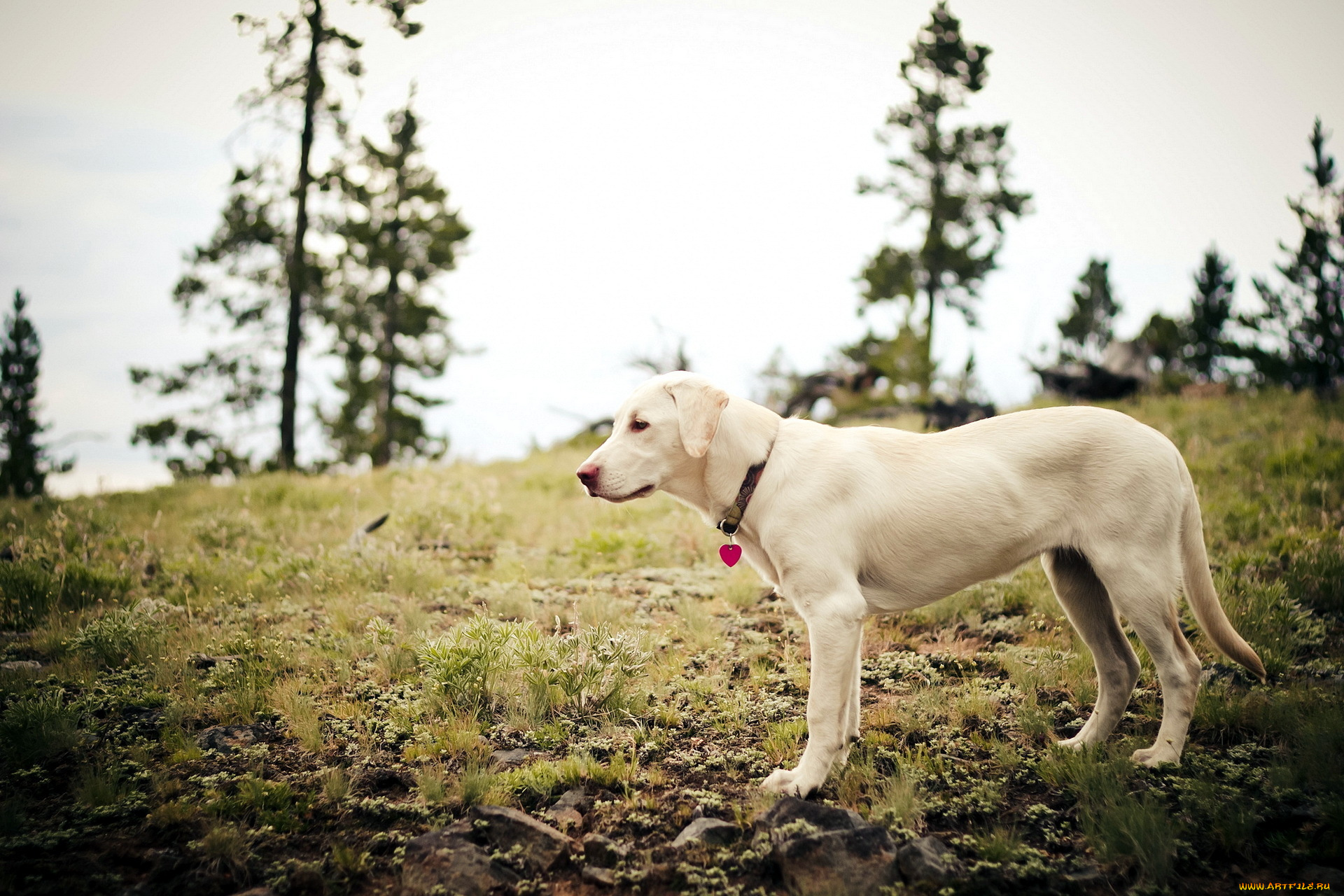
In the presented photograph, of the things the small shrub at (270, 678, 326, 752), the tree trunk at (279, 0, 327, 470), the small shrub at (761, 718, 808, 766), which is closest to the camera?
the small shrub at (761, 718, 808, 766)

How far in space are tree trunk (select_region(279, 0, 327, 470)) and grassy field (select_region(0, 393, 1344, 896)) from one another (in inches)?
368

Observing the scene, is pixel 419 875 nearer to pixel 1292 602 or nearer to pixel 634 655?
pixel 634 655

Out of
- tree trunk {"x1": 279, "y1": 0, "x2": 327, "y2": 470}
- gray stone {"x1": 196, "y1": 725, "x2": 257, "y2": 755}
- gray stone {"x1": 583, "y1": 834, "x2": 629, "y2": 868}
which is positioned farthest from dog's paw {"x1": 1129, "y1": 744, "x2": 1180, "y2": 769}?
tree trunk {"x1": 279, "y1": 0, "x2": 327, "y2": 470}

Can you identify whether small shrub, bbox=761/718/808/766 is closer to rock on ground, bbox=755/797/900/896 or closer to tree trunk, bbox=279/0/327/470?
rock on ground, bbox=755/797/900/896

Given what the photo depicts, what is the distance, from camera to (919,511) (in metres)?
3.55

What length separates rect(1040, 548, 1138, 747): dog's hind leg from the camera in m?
3.83

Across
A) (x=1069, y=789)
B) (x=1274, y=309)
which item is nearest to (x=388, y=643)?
(x=1069, y=789)

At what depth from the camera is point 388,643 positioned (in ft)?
16.9

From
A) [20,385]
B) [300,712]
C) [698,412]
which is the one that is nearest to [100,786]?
[300,712]

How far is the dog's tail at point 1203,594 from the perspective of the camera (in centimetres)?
367

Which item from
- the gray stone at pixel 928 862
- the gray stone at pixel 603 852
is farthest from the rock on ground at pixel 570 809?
the gray stone at pixel 928 862

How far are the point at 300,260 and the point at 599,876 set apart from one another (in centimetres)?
1659

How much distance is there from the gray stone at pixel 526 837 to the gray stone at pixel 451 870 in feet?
0.29

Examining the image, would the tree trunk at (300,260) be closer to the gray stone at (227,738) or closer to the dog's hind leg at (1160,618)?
the gray stone at (227,738)
